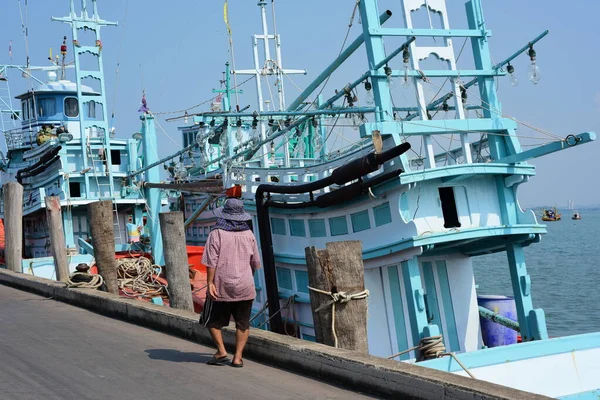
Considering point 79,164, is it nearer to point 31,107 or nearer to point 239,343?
point 31,107

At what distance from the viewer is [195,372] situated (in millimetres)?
6887

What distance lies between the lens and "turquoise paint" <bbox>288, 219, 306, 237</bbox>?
13922 mm

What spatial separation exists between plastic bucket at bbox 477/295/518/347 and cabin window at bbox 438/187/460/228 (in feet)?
9.58

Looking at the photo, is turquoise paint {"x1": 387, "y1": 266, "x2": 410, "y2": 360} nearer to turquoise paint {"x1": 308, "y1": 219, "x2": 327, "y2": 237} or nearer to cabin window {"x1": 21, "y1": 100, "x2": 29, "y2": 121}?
turquoise paint {"x1": 308, "y1": 219, "x2": 327, "y2": 237}

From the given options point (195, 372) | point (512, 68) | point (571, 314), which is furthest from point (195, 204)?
point (195, 372)

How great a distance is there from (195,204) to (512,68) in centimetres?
1727

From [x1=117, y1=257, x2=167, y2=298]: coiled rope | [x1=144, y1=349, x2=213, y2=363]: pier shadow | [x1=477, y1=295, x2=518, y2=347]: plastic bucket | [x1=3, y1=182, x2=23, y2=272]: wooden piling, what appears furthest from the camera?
[x1=3, y1=182, x2=23, y2=272]: wooden piling

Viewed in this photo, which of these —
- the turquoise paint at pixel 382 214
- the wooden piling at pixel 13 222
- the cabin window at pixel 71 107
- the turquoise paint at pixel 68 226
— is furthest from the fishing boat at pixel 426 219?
the cabin window at pixel 71 107

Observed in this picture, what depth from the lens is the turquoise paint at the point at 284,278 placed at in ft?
47.8

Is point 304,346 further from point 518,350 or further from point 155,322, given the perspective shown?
point 518,350

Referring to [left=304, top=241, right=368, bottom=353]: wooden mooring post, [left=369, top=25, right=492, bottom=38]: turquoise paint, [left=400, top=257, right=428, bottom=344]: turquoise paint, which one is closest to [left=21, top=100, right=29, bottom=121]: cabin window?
[left=369, top=25, right=492, bottom=38]: turquoise paint

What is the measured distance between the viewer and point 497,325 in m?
13.8

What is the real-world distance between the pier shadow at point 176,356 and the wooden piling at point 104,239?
13.7 ft

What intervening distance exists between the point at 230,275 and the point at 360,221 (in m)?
5.62
